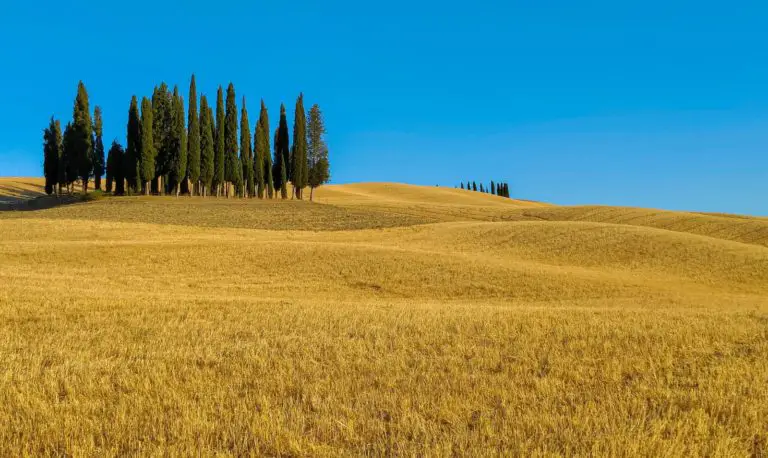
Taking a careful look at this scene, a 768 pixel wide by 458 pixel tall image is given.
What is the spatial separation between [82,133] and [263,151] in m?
25.8

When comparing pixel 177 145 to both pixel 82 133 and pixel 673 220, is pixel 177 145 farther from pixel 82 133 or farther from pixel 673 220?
pixel 673 220

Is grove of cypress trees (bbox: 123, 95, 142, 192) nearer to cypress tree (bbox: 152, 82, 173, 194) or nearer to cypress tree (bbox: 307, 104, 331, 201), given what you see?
cypress tree (bbox: 152, 82, 173, 194)

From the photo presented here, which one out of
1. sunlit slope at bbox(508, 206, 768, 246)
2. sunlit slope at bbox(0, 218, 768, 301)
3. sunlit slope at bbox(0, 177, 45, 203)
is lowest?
sunlit slope at bbox(0, 218, 768, 301)

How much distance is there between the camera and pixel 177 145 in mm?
74438

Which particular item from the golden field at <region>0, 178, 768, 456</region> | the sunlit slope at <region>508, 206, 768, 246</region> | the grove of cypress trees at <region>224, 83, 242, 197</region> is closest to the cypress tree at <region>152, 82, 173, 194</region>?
the grove of cypress trees at <region>224, 83, 242, 197</region>

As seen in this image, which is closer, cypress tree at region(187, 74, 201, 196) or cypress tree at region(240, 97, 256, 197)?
cypress tree at region(187, 74, 201, 196)

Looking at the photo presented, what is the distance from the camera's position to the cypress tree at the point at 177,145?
2864 inches

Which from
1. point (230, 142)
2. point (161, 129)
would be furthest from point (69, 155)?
point (230, 142)

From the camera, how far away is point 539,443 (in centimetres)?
585

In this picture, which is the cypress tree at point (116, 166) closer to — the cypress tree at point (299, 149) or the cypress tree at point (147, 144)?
the cypress tree at point (147, 144)

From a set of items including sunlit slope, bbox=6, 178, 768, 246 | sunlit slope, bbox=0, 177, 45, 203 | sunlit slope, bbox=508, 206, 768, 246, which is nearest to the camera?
sunlit slope, bbox=508, 206, 768, 246

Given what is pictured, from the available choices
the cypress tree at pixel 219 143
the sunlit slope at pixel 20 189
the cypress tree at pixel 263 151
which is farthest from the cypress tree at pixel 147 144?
the sunlit slope at pixel 20 189

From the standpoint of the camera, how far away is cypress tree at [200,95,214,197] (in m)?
75.4

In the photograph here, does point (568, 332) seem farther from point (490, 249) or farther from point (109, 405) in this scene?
point (490, 249)
